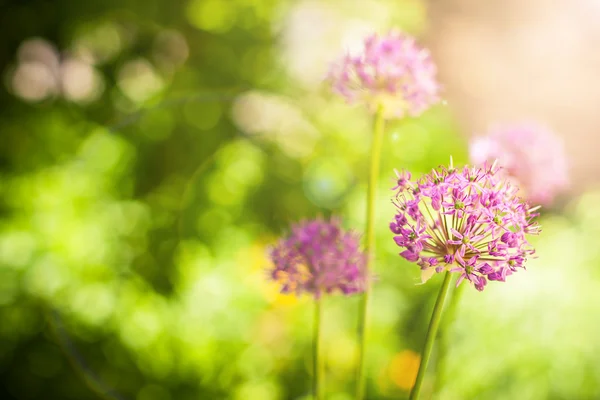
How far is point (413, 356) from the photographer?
3.32 ft

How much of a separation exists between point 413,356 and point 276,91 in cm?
80

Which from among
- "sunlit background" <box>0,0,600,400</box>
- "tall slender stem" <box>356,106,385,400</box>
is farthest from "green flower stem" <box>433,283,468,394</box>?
"sunlit background" <box>0,0,600,400</box>

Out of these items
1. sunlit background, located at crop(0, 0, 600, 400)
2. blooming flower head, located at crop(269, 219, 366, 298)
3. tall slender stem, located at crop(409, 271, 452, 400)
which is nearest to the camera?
tall slender stem, located at crop(409, 271, 452, 400)

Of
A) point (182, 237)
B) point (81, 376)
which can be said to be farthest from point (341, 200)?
point (81, 376)

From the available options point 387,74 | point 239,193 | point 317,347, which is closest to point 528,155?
point 387,74

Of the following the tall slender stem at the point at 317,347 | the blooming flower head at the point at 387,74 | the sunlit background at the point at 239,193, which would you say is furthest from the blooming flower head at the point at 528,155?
the sunlit background at the point at 239,193

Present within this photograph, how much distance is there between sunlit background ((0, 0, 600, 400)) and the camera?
39.9 inches

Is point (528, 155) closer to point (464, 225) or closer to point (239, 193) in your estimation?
point (464, 225)

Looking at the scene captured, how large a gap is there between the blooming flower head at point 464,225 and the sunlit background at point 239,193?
1.66ft

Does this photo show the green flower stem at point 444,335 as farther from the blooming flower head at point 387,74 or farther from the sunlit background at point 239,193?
the sunlit background at point 239,193

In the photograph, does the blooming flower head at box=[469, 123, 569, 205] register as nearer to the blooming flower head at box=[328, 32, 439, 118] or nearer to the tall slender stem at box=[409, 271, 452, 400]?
the blooming flower head at box=[328, 32, 439, 118]

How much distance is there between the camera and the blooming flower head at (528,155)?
1.54ft

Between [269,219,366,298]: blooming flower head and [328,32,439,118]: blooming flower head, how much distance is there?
0.12 meters

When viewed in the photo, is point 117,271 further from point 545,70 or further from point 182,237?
point 545,70
